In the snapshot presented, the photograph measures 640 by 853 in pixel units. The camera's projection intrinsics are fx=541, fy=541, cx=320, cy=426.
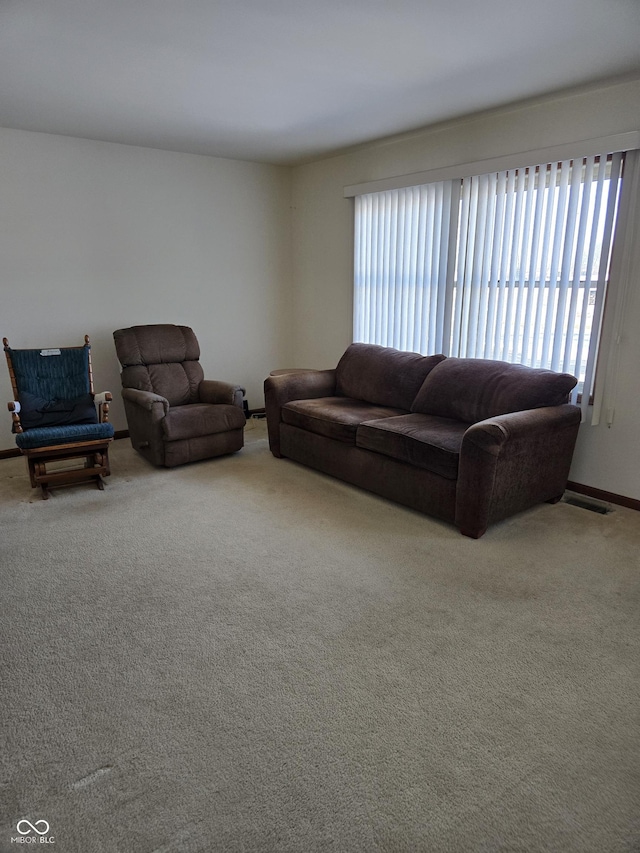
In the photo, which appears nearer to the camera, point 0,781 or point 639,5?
point 0,781

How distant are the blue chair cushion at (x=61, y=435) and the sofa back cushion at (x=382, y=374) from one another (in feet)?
6.52

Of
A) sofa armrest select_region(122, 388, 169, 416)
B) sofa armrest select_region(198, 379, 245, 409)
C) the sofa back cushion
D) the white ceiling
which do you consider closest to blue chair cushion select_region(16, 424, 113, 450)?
sofa armrest select_region(122, 388, 169, 416)

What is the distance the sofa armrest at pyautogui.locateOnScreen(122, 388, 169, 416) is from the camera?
4.13m

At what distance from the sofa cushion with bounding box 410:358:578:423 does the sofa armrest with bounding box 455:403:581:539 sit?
139mm

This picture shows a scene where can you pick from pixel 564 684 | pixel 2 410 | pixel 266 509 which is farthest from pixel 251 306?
pixel 564 684

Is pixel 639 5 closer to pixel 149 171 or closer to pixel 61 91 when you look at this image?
pixel 61 91

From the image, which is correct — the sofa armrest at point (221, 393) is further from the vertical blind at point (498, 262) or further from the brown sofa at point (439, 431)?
the vertical blind at point (498, 262)

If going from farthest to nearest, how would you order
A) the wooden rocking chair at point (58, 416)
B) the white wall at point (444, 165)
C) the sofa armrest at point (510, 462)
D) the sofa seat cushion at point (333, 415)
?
the sofa seat cushion at point (333, 415) < the wooden rocking chair at point (58, 416) < the white wall at point (444, 165) < the sofa armrest at point (510, 462)

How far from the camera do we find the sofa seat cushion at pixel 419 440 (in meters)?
3.20

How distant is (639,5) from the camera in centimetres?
231

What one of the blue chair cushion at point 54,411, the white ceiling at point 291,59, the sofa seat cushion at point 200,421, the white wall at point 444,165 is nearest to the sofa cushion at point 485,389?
the white wall at point 444,165

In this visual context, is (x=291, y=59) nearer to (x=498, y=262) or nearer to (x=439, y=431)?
(x=498, y=262)

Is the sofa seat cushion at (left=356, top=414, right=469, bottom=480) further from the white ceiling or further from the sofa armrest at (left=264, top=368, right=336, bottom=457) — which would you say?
the white ceiling

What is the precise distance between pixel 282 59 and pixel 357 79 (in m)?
0.53
